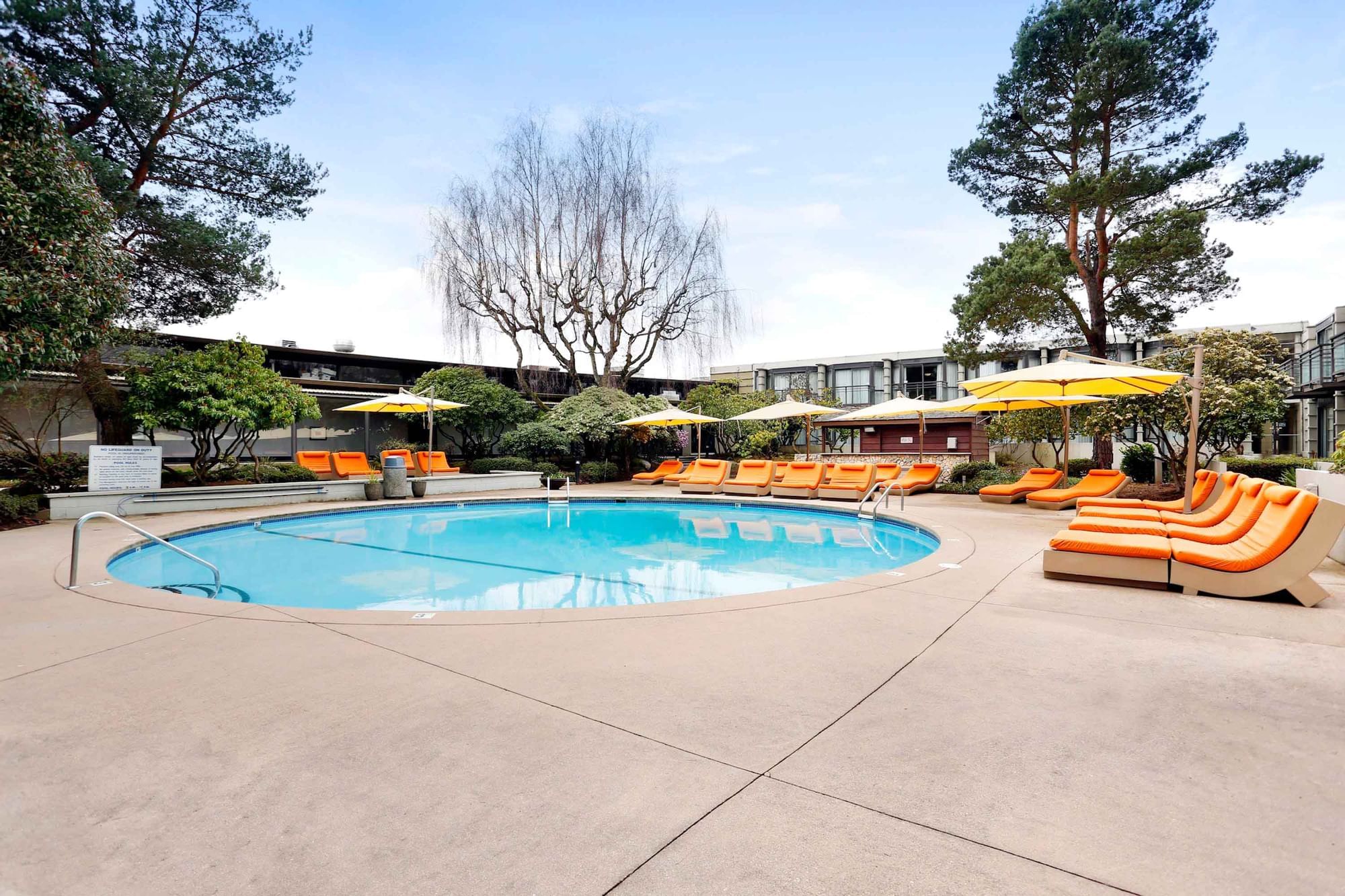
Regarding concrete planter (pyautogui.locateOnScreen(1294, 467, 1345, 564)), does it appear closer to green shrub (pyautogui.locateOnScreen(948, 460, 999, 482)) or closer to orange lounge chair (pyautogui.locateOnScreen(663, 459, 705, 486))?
green shrub (pyautogui.locateOnScreen(948, 460, 999, 482))

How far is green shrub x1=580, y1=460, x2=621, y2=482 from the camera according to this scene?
60.5ft

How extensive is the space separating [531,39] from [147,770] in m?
13.0

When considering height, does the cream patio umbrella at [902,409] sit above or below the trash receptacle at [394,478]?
above

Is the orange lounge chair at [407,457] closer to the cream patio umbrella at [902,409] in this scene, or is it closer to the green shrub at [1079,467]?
the cream patio umbrella at [902,409]

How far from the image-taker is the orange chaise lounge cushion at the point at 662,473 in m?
17.8

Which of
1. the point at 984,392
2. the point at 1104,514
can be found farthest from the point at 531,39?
the point at 1104,514

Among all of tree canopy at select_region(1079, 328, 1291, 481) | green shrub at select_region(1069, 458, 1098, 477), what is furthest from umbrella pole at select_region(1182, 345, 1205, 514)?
green shrub at select_region(1069, 458, 1098, 477)

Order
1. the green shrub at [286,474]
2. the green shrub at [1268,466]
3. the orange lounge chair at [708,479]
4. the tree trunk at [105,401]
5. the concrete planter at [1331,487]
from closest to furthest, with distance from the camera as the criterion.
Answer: the concrete planter at [1331,487]
the tree trunk at [105,401]
the green shrub at [1268,466]
the green shrub at [286,474]
the orange lounge chair at [708,479]

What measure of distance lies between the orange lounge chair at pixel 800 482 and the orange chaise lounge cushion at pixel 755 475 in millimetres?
267

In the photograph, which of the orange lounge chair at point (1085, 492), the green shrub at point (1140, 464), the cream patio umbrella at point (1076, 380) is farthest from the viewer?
the green shrub at point (1140, 464)

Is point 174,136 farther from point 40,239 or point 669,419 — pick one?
point 669,419

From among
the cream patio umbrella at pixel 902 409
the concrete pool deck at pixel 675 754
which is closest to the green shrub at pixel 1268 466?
the cream patio umbrella at pixel 902 409

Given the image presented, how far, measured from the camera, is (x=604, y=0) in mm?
11469

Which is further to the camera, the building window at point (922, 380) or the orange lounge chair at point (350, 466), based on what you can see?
the building window at point (922, 380)
